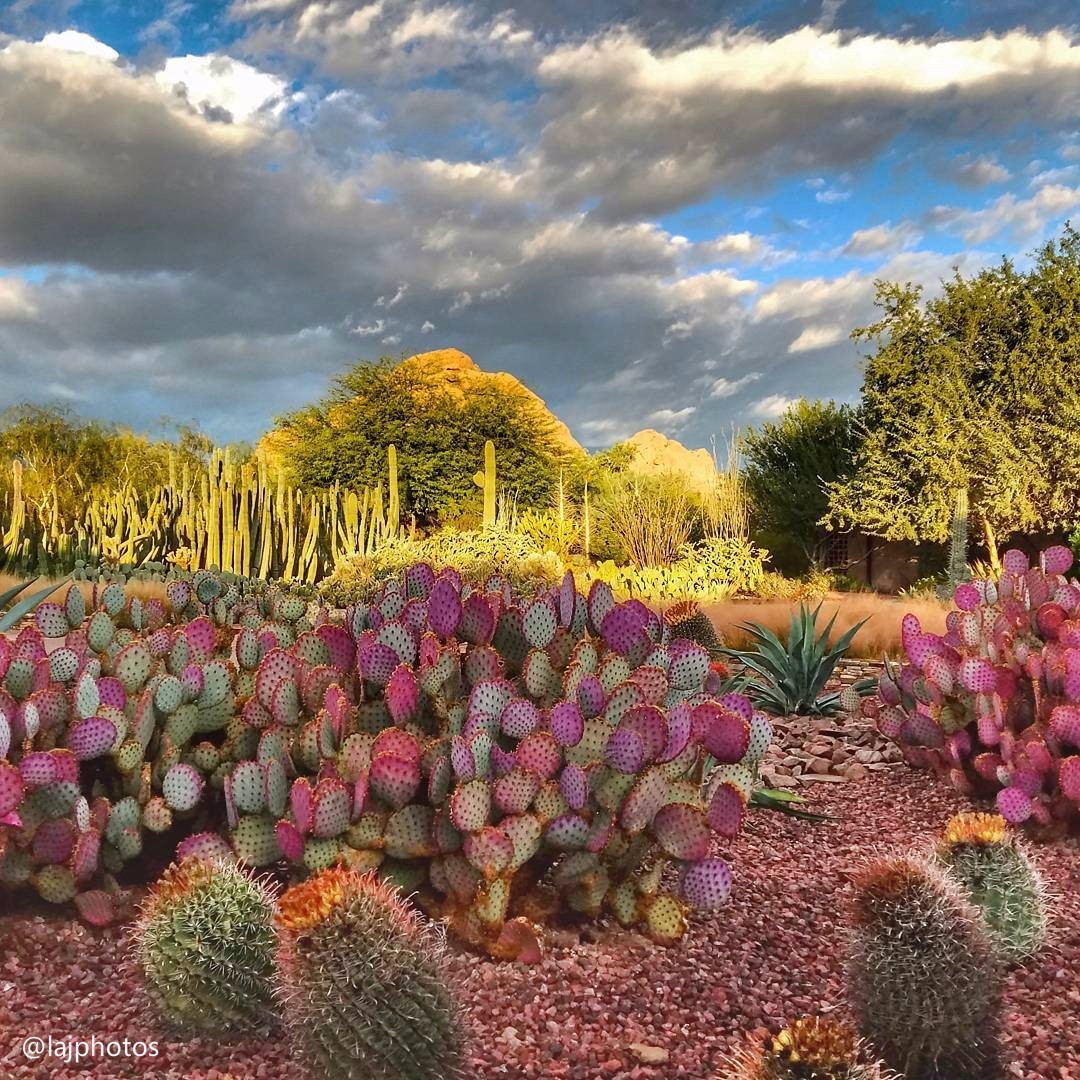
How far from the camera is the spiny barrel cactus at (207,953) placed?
2533 mm

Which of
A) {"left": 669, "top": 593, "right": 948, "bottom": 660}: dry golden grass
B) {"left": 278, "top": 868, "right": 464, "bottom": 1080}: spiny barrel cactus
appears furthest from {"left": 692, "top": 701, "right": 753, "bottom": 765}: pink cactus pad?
→ {"left": 669, "top": 593, "right": 948, "bottom": 660}: dry golden grass

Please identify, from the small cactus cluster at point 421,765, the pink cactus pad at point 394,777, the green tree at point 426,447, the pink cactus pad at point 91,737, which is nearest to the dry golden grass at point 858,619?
the small cactus cluster at point 421,765

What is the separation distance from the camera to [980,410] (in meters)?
21.5

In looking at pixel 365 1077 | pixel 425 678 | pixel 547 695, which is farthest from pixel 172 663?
pixel 365 1077

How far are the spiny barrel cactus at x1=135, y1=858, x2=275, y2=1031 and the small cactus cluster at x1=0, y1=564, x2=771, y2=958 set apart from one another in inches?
10.3

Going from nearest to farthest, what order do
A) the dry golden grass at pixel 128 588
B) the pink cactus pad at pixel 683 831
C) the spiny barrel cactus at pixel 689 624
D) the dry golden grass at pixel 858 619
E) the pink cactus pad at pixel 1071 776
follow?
the pink cactus pad at pixel 683 831 < the pink cactus pad at pixel 1071 776 < the spiny barrel cactus at pixel 689 624 < the dry golden grass at pixel 858 619 < the dry golden grass at pixel 128 588

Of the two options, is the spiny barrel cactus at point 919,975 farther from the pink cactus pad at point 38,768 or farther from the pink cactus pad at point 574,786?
the pink cactus pad at point 38,768

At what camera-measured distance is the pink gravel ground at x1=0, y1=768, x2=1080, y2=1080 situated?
254cm

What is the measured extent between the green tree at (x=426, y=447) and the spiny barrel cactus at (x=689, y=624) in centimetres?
2098

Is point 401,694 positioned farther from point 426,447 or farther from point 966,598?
point 426,447

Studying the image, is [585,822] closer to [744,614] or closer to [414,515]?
[744,614]

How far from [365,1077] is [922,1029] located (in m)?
1.29

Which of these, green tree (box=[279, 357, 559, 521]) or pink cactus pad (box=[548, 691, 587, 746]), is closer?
pink cactus pad (box=[548, 691, 587, 746])

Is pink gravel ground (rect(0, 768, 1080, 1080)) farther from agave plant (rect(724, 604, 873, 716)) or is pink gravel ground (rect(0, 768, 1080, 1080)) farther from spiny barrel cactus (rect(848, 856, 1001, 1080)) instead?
agave plant (rect(724, 604, 873, 716))
